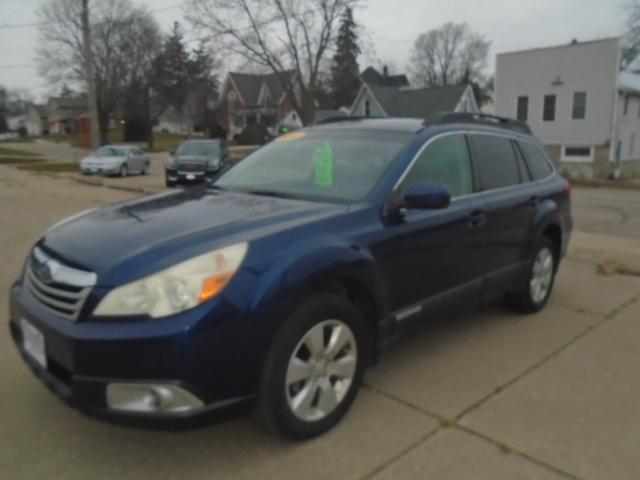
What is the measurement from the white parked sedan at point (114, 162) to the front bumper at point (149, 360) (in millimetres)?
22811

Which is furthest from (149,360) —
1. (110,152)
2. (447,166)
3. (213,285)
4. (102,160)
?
(110,152)

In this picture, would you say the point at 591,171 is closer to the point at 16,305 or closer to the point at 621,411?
the point at 621,411

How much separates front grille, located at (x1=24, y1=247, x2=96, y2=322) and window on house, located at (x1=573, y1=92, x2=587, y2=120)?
29.7m

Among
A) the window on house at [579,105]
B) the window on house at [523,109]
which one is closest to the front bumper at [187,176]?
the window on house at [523,109]

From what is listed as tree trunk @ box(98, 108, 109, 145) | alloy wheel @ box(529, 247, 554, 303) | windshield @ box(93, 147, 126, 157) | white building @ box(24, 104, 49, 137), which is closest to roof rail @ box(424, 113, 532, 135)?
alloy wheel @ box(529, 247, 554, 303)

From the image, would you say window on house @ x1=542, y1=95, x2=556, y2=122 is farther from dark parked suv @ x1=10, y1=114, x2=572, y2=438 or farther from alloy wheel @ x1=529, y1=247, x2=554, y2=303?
dark parked suv @ x1=10, y1=114, x2=572, y2=438

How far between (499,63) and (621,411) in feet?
99.5

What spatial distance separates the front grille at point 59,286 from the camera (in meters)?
2.51

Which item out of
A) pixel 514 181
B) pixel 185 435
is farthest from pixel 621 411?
pixel 185 435

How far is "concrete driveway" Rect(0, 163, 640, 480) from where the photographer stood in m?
2.70

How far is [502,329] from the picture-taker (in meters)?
4.58

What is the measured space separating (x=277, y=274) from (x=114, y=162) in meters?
23.1

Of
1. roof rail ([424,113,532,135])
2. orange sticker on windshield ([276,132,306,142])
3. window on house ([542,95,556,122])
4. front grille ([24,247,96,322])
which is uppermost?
window on house ([542,95,556,122])

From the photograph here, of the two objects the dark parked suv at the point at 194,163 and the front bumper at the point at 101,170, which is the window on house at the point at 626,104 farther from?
the front bumper at the point at 101,170
